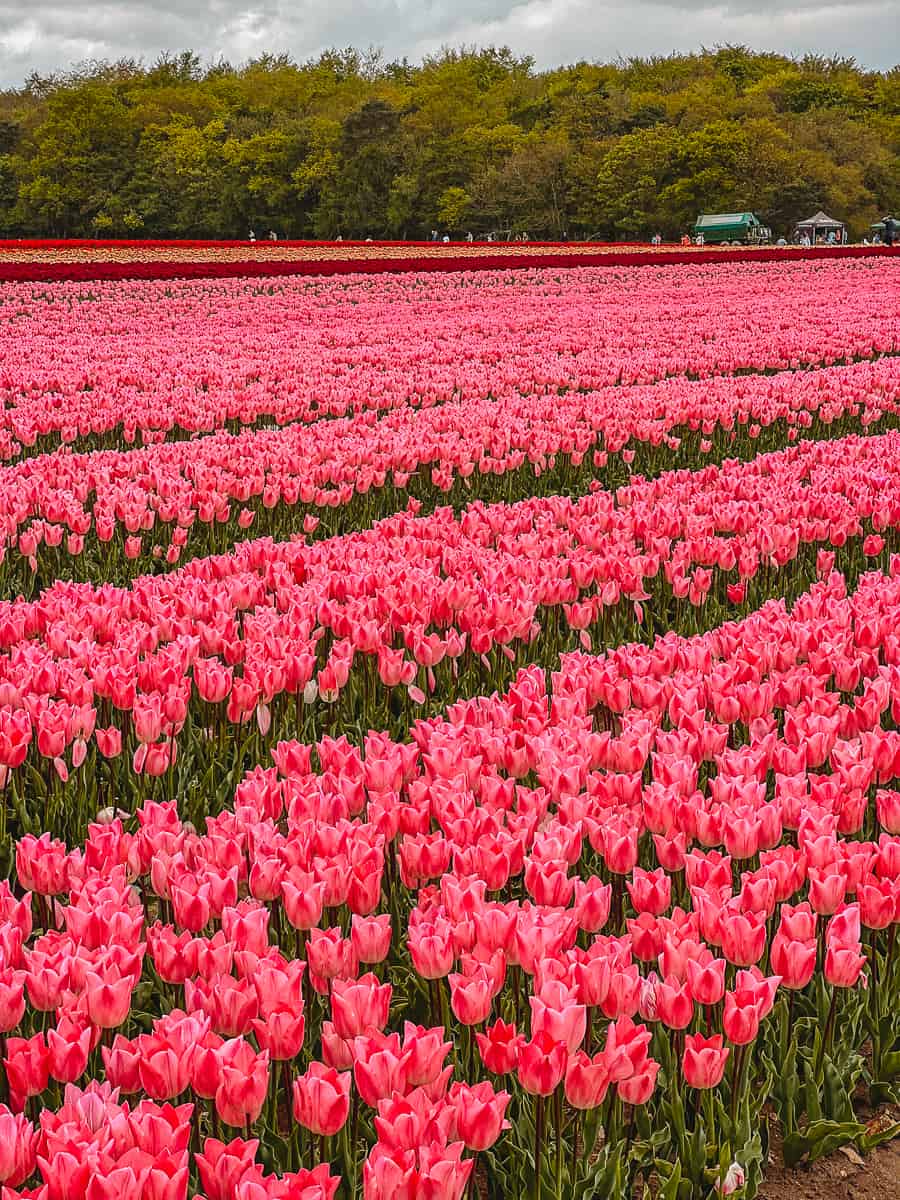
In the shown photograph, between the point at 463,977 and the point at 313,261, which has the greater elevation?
the point at 313,261

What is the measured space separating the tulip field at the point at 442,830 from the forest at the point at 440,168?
7057cm

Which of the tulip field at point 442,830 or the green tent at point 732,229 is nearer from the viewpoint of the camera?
the tulip field at point 442,830

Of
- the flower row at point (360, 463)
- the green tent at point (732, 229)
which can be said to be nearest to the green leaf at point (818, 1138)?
the flower row at point (360, 463)

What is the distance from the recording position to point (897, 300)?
22.7 m

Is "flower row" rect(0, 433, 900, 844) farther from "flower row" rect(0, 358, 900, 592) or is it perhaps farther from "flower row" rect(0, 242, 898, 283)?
"flower row" rect(0, 242, 898, 283)

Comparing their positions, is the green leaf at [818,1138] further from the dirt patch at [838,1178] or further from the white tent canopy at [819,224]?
the white tent canopy at [819,224]

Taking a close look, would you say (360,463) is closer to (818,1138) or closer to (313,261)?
(818,1138)

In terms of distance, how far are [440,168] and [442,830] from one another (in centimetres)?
8213

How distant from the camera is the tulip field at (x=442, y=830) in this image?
1.82 meters

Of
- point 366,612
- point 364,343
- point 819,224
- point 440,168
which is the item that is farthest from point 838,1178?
point 440,168

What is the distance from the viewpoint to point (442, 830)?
8.91 feet

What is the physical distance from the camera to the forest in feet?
238

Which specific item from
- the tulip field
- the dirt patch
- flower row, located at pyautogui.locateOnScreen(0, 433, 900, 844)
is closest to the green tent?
the tulip field

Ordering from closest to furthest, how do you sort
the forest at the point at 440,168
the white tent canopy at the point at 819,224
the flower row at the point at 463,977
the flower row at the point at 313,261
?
the flower row at the point at 463,977 < the flower row at the point at 313,261 < the white tent canopy at the point at 819,224 < the forest at the point at 440,168
